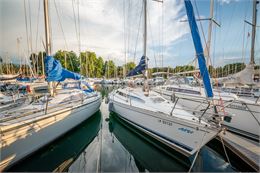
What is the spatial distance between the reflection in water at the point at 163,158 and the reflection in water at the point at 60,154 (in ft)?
5.65

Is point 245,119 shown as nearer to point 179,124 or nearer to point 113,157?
point 179,124

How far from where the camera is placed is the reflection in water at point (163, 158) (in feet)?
13.1

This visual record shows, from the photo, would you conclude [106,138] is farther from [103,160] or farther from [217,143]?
[217,143]

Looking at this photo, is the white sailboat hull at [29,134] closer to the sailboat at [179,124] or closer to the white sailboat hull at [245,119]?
the sailboat at [179,124]

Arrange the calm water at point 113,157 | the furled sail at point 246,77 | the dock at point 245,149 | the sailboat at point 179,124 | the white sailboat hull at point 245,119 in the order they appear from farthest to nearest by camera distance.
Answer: the furled sail at point 246,77 < the white sailboat hull at point 245,119 < the calm water at point 113,157 < the sailboat at point 179,124 < the dock at point 245,149

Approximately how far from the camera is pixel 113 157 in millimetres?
4785

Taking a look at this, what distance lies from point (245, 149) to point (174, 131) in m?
2.16

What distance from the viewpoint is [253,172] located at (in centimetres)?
331

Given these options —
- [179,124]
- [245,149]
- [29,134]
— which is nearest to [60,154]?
[29,134]

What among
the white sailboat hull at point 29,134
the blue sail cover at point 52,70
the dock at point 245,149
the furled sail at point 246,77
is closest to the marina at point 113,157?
the dock at point 245,149

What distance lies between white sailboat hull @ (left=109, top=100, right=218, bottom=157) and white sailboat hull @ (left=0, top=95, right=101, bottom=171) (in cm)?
296

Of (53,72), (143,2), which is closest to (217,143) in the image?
(53,72)

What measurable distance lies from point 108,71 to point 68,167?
A: 158ft

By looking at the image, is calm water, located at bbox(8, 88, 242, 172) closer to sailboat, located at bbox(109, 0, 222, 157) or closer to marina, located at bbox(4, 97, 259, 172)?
marina, located at bbox(4, 97, 259, 172)
